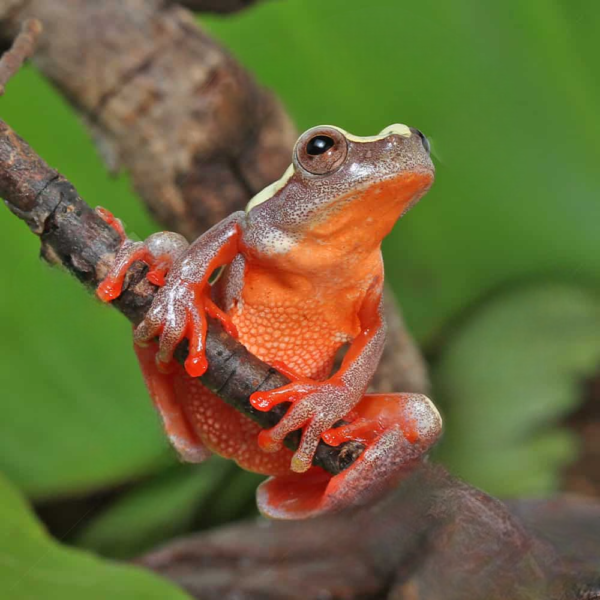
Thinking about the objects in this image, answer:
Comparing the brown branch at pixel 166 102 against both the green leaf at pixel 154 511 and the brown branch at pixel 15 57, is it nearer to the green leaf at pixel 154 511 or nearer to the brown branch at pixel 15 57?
the green leaf at pixel 154 511

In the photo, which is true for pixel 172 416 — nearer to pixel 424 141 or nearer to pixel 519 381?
pixel 424 141

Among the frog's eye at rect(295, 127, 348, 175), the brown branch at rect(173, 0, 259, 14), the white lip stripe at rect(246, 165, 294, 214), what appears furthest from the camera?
the brown branch at rect(173, 0, 259, 14)

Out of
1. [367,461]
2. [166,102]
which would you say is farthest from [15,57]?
[166,102]

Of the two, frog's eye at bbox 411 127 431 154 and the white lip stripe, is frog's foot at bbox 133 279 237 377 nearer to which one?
the white lip stripe

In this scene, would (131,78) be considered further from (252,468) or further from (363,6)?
(252,468)

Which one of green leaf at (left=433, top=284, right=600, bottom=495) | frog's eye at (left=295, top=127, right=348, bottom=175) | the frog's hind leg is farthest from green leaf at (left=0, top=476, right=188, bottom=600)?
green leaf at (left=433, top=284, right=600, bottom=495)

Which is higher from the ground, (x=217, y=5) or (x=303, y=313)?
(x=217, y=5)
